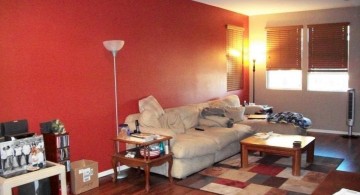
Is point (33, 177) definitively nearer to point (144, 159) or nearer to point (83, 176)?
point (83, 176)

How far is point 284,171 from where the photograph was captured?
4723mm

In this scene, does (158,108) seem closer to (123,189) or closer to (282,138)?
(123,189)

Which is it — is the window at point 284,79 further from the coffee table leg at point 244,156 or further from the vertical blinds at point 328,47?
the coffee table leg at point 244,156

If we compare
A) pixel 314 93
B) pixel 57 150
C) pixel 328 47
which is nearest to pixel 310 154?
pixel 314 93

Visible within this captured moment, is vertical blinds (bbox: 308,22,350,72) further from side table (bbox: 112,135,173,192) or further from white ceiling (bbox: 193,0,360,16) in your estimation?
side table (bbox: 112,135,173,192)

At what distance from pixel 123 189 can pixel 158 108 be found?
1.34m

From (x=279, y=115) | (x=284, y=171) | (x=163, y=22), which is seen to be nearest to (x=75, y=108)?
(x=163, y=22)

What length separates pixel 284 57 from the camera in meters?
7.84

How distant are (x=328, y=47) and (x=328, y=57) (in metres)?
0.20

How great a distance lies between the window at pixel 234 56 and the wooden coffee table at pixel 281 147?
2.65m

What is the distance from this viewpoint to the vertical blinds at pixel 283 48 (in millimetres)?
7637

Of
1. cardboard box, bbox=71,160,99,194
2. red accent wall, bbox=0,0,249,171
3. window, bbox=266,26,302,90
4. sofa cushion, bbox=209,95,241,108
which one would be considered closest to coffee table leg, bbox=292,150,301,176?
sofa cushion, bbox=209,95,241,108

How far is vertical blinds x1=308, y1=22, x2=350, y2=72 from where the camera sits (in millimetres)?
7132

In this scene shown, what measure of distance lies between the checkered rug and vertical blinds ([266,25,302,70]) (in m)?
2.94
